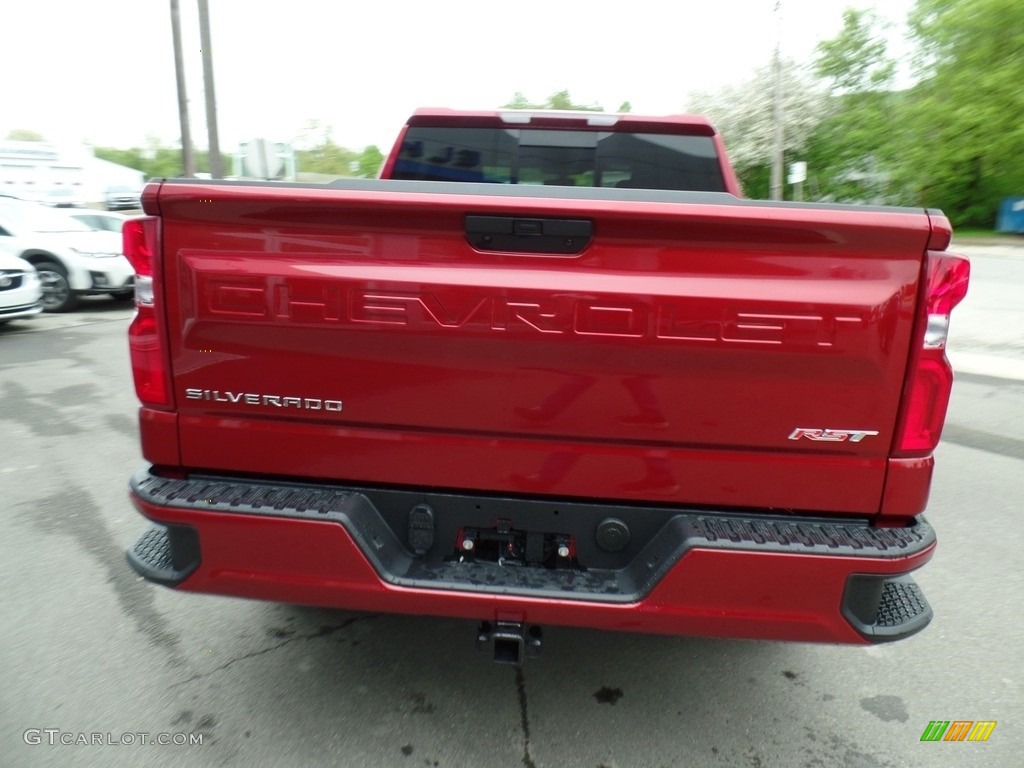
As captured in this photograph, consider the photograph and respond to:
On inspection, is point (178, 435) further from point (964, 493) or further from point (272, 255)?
point (964, 493)

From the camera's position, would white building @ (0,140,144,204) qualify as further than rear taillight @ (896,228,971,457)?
Yes

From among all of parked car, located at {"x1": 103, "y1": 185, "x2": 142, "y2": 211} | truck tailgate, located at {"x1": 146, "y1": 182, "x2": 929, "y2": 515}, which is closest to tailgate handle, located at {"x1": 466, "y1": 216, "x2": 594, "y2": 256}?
truck tailgate, located at {"x1": 146, "y1": 182, "x2": 929, "y2": 515}

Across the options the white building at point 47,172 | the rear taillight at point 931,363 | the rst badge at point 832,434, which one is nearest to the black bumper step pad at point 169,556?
the rst badge at point 832,434

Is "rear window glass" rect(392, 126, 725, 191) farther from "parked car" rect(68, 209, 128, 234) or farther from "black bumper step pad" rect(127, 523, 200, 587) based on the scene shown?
"parked car" rect(68, 209, 128, 234)

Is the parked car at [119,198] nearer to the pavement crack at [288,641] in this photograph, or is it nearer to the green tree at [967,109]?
the pavement crack at [288,641]

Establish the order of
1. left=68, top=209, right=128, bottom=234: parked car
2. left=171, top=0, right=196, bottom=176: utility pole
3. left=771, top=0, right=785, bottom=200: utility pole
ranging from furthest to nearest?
left=771, top=0, right=785, bottom=200: utility pole
left=171, top=0, right=196, bottom=176: utility pole
left=68, top=209, right=128, bottom=234: parked car

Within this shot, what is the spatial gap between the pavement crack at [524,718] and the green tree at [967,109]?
40.8 meters

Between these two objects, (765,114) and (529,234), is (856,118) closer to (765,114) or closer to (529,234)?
(765,114)

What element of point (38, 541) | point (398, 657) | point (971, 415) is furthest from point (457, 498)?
point (971, 415)

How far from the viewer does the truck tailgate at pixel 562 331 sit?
1980 millimetres

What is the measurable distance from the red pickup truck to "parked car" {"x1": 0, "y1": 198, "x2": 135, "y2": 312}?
1093cm

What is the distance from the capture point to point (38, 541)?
4.06 meters

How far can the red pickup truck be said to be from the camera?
1996 mm

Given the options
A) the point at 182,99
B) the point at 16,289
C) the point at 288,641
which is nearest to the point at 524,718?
the point at 288,641
